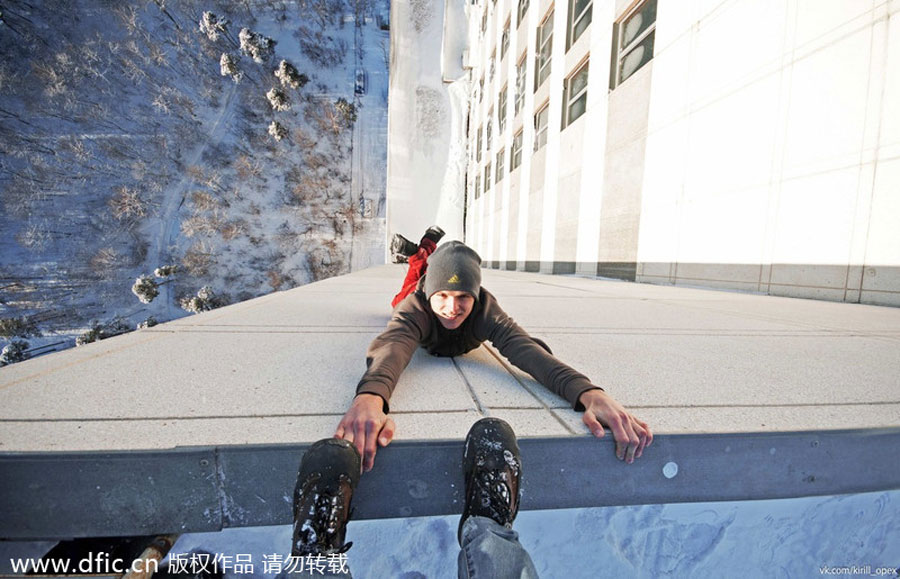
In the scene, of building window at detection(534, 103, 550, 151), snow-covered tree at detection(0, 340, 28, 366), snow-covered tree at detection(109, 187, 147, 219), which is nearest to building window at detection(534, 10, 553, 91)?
building window at detection(534, 103, 550, 151)

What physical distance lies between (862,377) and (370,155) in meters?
19.8

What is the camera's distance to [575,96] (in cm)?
1015

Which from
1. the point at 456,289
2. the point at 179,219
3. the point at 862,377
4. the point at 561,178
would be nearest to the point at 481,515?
the point at 456,289

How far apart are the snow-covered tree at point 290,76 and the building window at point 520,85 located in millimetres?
12201

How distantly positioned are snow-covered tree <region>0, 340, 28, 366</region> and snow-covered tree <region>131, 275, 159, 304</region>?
5278 millimetres

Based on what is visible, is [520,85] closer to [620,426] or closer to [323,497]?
[620,426]

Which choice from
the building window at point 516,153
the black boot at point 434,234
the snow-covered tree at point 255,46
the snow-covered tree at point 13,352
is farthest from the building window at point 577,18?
the snow-covered tree at point 13,352

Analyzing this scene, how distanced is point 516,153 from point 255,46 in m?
16.4

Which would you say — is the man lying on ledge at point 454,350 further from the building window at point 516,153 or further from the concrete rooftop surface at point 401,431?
the building window at point 516,153

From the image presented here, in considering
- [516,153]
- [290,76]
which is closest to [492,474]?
[516,153]

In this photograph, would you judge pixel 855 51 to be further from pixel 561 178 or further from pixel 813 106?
pixel 561 178

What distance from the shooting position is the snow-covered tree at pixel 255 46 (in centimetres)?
1889

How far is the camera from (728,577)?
1.69 meters

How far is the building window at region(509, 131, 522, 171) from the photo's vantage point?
48.8 feet
